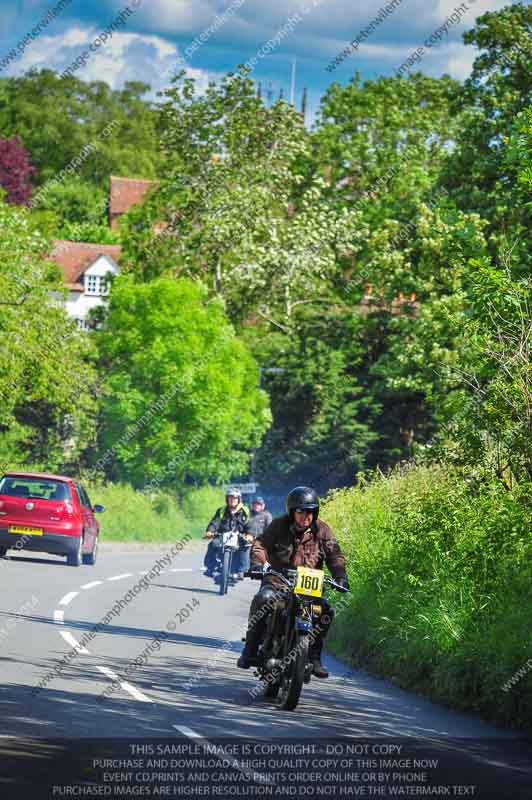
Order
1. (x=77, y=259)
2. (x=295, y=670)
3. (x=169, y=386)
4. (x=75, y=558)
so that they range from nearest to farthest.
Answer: (x=295, y=670) < (x=75, y=558) < (x=169, y=386) < (x=77, y=259)

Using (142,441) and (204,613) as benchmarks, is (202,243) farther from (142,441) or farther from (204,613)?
(204,613)

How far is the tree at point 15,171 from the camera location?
289 ft

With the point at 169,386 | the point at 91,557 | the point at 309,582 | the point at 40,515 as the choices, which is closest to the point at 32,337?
the point at 169,386

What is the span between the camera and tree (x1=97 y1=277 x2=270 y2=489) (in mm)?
51438

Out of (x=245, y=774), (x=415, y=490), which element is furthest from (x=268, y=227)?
(x=245, y=774)

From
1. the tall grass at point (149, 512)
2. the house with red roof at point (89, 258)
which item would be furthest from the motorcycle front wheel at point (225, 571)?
the house with red roof at point (89, 258)

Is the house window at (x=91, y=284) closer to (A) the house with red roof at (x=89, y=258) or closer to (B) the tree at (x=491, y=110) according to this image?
(A) the house with red roof at (x=89, y=258)

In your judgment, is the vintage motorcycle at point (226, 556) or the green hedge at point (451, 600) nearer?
the green hedge at point (451, 600)

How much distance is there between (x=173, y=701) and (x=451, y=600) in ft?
12.6

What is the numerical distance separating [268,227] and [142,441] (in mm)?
10299

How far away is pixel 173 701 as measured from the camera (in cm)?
1247

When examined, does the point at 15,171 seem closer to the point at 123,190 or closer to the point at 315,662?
the point at 123,190

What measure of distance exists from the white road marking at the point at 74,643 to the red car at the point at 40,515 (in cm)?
1119

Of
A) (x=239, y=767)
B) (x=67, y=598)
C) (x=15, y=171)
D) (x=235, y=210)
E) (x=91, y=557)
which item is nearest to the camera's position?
(x=239, y=767)
